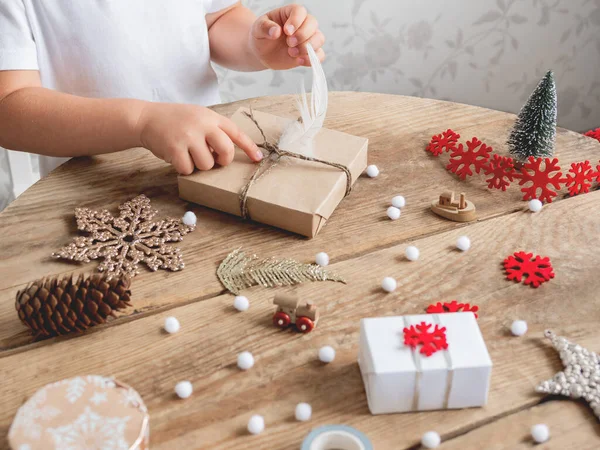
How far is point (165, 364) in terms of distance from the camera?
2.42 ft

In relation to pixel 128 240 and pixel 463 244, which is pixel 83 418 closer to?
pixel 128 240

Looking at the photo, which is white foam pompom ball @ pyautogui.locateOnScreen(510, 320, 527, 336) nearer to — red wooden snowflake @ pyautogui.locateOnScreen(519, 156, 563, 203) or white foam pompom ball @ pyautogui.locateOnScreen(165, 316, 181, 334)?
red wooden snowflake @ pyautogui.locateOnScreen(519, 156, 563, 203)

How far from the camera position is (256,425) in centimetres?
66

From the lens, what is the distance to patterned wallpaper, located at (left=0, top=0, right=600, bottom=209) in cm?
210

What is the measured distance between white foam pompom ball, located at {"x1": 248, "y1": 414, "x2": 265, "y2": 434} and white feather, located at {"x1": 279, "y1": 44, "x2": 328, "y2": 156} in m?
0.44

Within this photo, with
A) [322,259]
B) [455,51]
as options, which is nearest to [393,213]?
[322,259]

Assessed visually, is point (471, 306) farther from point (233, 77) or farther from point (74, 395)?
point (233, 77)

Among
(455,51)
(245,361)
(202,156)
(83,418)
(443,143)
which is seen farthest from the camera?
(455,51)

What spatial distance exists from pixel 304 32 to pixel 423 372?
666 mm

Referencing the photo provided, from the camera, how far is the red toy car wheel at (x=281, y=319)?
77 centimetres

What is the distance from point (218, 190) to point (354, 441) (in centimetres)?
42

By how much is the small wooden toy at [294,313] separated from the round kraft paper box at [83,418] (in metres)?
0.19

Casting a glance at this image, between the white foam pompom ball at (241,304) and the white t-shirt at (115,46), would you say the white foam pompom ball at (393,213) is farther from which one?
the white t-shirt at (115,46)

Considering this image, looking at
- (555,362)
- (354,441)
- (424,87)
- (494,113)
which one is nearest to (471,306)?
(555,362)
